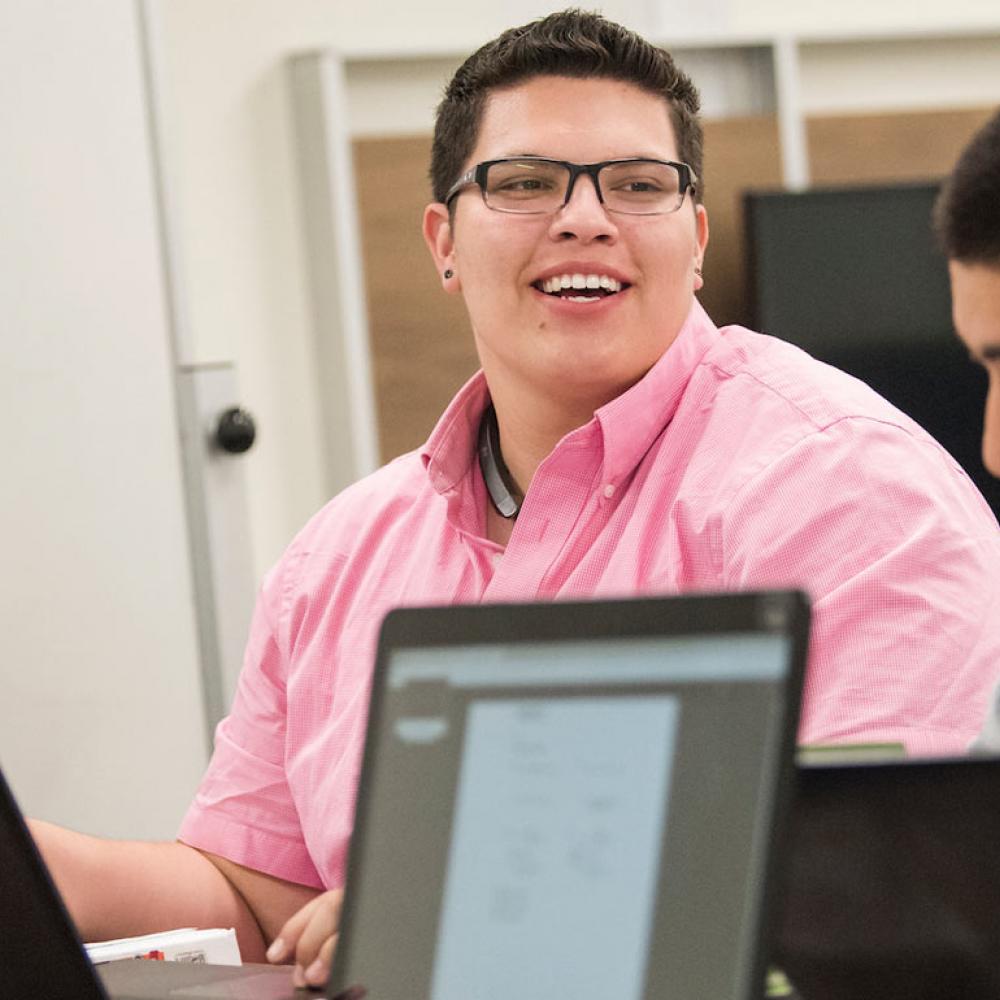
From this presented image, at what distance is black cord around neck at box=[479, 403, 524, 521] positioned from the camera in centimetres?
158

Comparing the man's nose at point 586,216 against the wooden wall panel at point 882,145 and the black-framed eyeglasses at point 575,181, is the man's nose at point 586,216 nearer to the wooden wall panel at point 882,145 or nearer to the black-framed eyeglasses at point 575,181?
the black-framed eyeglasses at point 575,181

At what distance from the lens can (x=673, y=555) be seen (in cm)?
133

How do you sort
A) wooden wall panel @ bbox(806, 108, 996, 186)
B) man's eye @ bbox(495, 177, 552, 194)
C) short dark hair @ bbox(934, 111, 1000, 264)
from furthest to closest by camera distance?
wooden wall panel @ bbox(806, 108, 996, 186) → man's eye @ bbox(495, 177, 552, 194) → short dark hair @ bbox(934, 111, 1000, 264)

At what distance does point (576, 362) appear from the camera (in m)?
1.52

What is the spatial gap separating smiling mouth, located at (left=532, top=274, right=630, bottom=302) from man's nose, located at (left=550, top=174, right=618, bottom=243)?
0.03 m

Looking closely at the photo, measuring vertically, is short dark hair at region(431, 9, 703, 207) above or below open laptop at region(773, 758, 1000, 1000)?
above

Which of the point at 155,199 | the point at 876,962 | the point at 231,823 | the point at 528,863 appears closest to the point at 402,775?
the point at 528,863

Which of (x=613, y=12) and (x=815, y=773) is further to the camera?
(x=613, y=12)

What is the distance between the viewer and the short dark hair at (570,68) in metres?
1.55

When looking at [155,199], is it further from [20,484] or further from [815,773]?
[815,773]

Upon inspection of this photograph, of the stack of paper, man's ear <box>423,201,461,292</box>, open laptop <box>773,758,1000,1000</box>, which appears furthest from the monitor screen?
open laptop <box>773,758,1000,1000</box>

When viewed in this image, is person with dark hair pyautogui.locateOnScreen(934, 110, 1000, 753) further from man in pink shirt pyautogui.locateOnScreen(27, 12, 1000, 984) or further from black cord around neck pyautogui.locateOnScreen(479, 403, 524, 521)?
black cord around neck pyautogui.locateOnScreen(479, 403, 524, 521)

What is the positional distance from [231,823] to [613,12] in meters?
2.54

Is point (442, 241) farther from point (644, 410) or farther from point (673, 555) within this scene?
point (673, 555)
